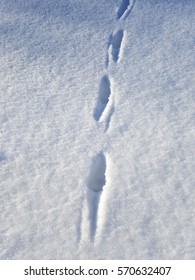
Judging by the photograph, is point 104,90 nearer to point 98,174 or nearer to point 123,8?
point 98,174

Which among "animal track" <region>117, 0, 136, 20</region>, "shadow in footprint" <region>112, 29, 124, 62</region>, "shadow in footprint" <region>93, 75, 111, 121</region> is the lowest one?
"shadow in footprint" <region>93, 75, 111, 121</region>

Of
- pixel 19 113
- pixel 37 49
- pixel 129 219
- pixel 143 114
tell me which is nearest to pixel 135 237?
pixel 129 219

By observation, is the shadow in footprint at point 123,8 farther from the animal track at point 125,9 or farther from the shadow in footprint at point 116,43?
the shadow in footprint at point 116,43

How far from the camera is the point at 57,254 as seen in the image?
4.81ft

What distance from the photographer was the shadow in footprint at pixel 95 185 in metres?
1.58

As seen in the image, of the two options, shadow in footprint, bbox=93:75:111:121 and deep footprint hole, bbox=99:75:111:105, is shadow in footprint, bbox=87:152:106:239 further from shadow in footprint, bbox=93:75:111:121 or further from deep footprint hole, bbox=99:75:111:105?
deep footprint hole, bbox=99:75:111:105

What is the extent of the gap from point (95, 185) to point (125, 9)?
1447 mm

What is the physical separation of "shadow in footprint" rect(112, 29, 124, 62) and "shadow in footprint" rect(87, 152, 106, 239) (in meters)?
0.76

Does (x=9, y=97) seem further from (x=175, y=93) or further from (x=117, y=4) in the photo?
(x=117, y=4)

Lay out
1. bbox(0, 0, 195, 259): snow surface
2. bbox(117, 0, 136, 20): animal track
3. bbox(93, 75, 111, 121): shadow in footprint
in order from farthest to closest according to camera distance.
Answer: bbox(117, 0, 136, 20): animal track → bbox(93, 75, 111, 121): shadow in footprint → bbox(0, 0, 195, 259): snow surface

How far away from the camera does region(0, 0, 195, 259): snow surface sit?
153cm

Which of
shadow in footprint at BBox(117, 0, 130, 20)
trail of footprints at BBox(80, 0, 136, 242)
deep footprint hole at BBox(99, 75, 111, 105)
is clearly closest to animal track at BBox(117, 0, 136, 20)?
shadow in footprint at BBox(117, 0, 130, 20)

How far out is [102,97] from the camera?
205 cm
